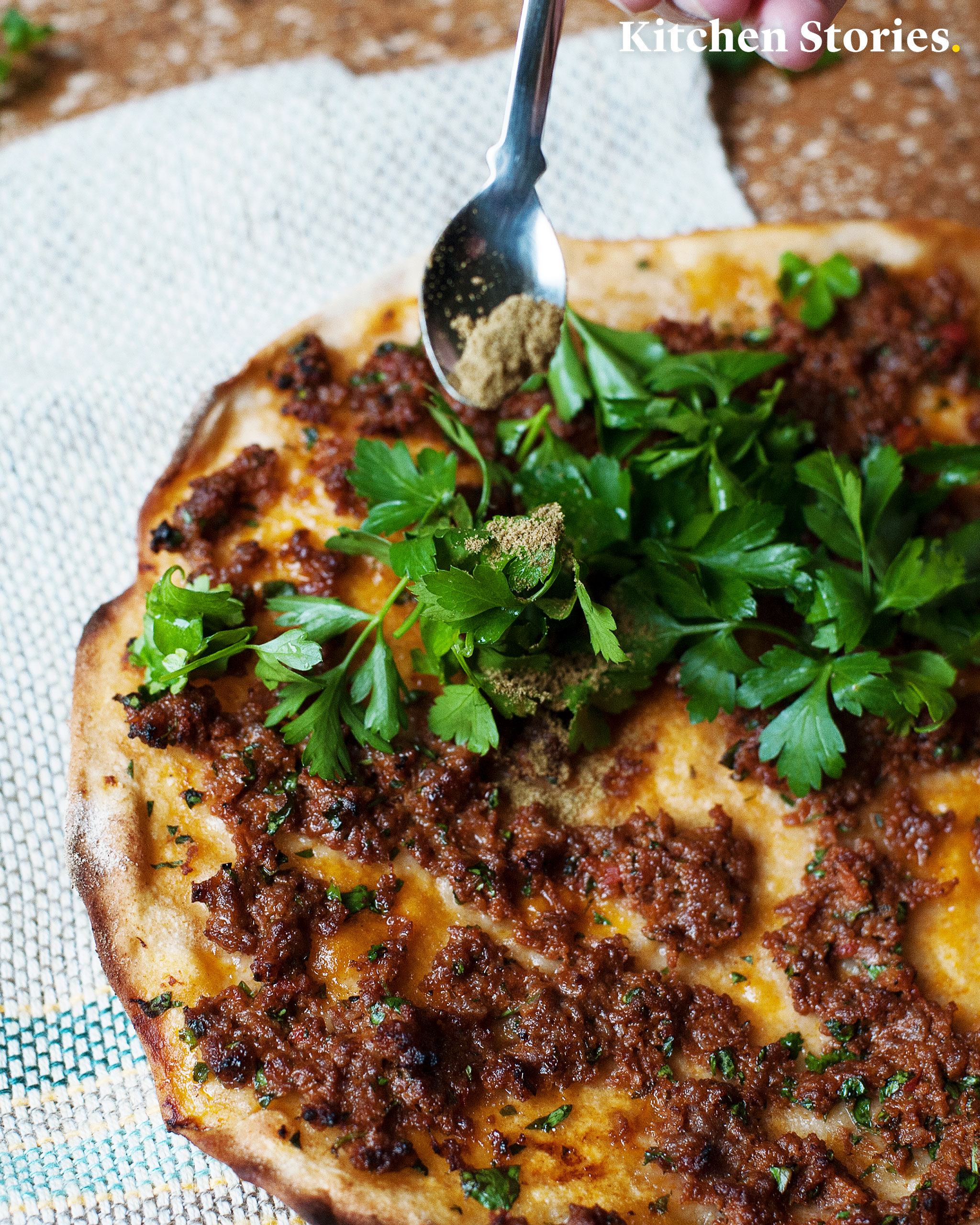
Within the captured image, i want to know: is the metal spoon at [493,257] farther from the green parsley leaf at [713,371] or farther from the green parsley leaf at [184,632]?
the green parsley leaf at [184,632]

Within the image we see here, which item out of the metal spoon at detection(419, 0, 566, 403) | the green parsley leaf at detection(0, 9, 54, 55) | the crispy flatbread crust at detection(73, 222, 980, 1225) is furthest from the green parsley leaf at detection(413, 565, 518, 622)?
the green parsley leaf at detection(0, 9, 54, 55)

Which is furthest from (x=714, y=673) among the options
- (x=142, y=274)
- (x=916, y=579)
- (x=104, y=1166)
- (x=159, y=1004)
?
(x=142, y=274)

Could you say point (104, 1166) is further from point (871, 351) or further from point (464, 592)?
point (871, 351)

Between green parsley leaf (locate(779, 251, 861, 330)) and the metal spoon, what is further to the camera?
green parsley leaf (locate(779, 251, 861, 330))

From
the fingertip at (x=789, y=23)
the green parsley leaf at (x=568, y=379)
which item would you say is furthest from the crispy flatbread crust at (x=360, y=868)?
the fingertip at (x=789, y=23)

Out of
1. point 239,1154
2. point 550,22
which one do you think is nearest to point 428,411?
point 550,22

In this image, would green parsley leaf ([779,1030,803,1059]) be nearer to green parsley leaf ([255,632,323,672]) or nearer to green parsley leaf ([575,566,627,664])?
green parsley leaf ([575,566,627,664])
